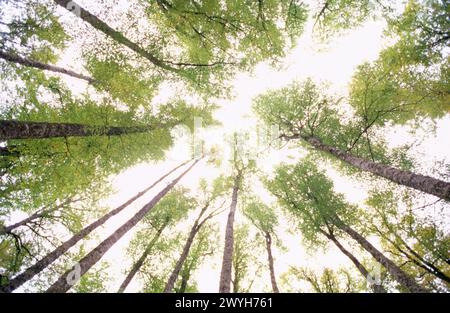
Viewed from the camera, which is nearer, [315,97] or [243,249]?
[315,97]

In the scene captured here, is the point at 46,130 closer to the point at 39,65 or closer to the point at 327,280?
the point at 39,65

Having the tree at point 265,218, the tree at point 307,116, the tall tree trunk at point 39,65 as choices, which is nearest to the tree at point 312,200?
the tree at point 265,218

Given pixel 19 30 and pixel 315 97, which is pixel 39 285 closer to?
pixel 19 30

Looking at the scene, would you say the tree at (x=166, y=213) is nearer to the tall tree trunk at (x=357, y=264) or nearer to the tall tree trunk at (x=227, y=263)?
the tall tree trunk at (x=227, y=263)

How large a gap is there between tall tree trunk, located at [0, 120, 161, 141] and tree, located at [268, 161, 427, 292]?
26.5 ft

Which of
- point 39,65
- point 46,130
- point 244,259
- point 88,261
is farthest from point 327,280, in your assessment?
point 39,65

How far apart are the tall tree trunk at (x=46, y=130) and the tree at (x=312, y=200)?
8.08 meters

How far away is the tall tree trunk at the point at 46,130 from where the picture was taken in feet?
14.4

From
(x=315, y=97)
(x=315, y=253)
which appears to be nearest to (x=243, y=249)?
(x=315, y=253)

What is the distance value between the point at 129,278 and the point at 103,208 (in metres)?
3.46

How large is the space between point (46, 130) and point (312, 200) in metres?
10.2

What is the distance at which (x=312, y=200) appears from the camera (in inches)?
434

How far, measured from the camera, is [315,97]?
11.2m

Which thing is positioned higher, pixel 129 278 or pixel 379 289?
pixel 129 278
